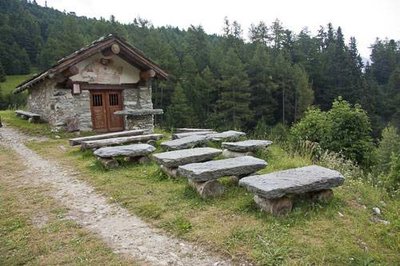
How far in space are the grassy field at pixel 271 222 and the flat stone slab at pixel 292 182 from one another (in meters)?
0.34

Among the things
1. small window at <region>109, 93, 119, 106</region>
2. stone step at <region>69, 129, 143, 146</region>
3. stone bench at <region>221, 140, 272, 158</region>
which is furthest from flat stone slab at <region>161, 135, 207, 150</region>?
small window at <region>109, 93, 119, 106</region>

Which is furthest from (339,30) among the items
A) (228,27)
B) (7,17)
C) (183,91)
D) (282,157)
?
(282,157)

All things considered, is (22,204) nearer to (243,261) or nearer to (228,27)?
(243,261)

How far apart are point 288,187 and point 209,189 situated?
56.6 inches

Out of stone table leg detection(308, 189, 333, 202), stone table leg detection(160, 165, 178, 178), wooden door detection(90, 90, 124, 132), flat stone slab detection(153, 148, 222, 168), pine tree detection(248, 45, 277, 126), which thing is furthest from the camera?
pine tree detection(248, 45, 277, 126)

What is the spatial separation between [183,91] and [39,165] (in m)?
37.8

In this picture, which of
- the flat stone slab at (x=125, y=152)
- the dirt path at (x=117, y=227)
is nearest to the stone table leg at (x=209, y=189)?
the dirt path at (x=117, y=227)

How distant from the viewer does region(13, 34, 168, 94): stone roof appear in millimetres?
12734

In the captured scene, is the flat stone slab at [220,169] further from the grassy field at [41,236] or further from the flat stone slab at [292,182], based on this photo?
the grassy field at [41,236]

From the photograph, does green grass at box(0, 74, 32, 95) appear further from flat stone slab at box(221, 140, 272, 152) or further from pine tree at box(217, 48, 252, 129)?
flat stone slab at box(221, 140, 272, 152)

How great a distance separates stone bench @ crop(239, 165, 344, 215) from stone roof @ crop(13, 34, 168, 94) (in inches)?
383

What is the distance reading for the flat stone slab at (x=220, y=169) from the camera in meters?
5.69

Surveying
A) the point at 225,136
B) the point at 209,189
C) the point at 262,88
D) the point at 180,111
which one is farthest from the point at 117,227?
the point at 262,88

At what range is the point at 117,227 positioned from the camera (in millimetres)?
5031
